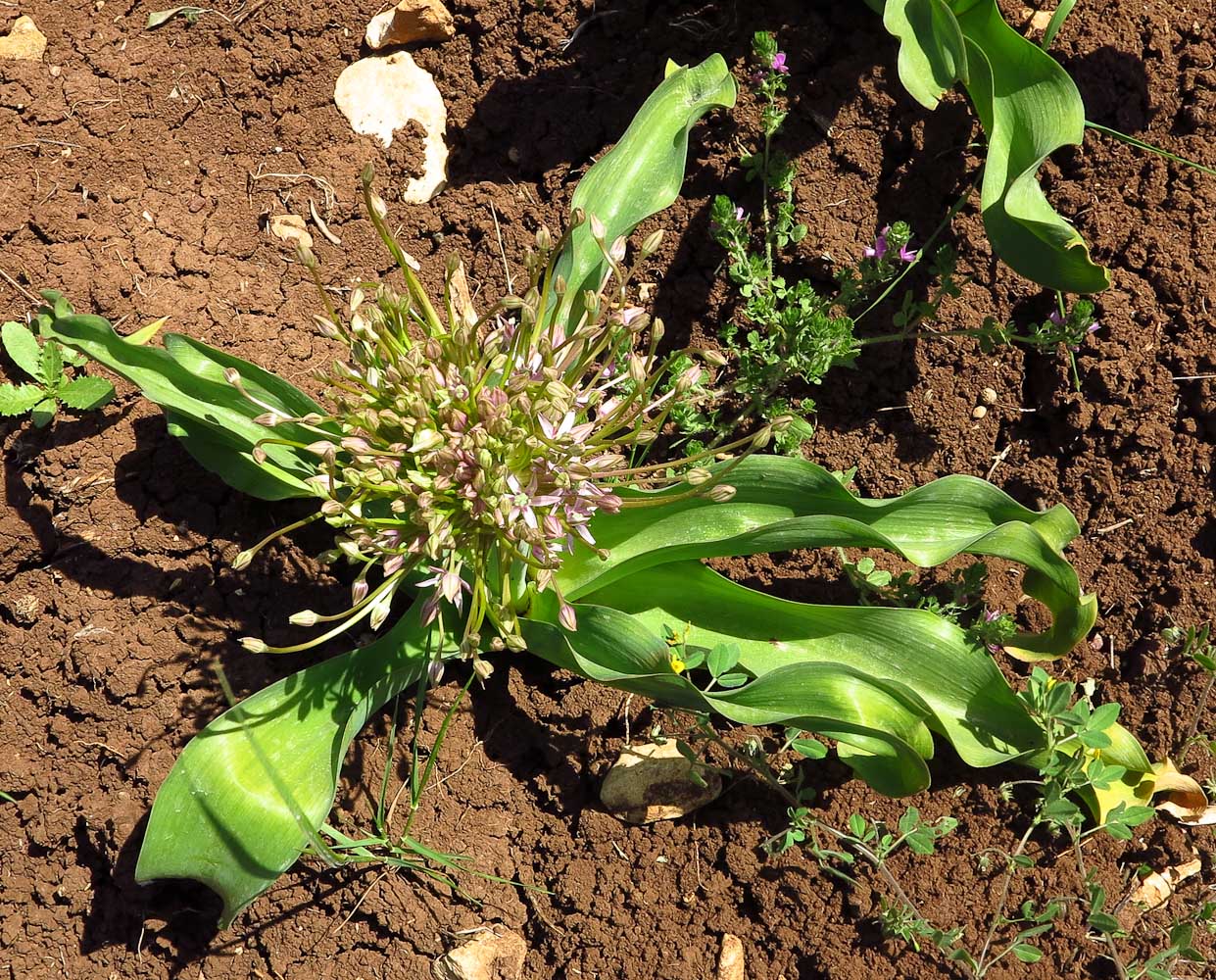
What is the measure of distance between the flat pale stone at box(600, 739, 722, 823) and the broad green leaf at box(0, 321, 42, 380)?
5.82ft

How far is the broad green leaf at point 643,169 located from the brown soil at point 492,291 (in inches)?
15.4

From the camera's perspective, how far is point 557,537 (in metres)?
2.08

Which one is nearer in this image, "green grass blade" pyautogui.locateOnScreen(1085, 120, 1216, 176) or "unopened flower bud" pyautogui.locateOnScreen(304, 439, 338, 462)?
"unopened flower bud" pyautogui.locateOnScreen(304, 439, 338, 462)

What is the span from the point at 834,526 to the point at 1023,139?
3.56 ft

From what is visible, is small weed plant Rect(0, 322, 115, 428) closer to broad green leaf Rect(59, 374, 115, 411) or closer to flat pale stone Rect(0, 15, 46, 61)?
broad green leaf Rect(59, 374, 115, 411)

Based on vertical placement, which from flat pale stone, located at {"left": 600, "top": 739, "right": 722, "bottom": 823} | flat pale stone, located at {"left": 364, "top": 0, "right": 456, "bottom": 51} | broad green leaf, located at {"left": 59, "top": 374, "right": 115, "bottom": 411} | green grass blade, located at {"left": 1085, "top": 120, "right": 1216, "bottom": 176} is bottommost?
flat pale stone, located at {"left": 600, "top": 739, "right": 722, "bottom": 823}

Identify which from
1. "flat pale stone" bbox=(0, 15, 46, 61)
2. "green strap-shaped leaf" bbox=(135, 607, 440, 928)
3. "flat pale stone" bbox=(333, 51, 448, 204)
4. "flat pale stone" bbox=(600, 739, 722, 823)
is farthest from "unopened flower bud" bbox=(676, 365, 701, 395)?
"flat pale stone" bbox=(0, 15, 46, 61)

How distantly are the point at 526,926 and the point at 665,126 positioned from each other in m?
2.02

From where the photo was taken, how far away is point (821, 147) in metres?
2.90

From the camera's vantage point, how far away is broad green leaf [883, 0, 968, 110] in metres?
2.39

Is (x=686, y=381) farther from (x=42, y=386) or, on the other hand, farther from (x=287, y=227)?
(x=42, y=386)

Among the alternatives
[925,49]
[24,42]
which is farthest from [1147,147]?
[24,42]

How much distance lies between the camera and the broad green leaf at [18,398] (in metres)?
2.52

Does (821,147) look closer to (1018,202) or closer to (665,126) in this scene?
(665,126)
